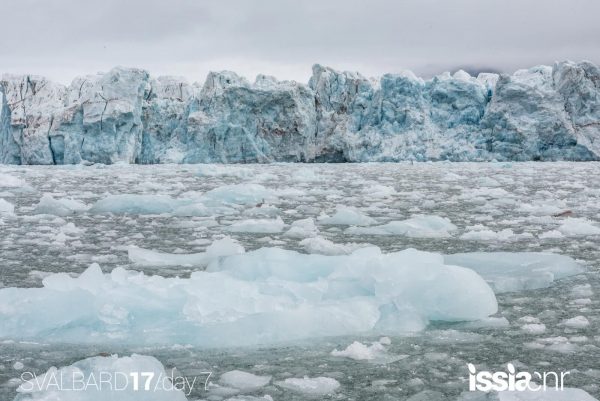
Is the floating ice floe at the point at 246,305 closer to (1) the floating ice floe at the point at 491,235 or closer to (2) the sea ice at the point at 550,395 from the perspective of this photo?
(2) the sea ice at the point at 550,395

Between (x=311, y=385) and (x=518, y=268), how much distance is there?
2144 millimetres

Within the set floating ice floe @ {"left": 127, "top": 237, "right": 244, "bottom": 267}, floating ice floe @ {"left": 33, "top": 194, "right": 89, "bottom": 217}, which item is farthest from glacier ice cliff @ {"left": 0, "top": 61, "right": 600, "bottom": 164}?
floating ice floe @ {"left": 127, "top": 237, "right": 244, "bottom": 267}

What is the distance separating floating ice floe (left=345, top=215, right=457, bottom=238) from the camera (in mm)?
5520

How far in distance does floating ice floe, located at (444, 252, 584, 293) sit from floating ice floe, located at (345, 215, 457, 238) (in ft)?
4.68

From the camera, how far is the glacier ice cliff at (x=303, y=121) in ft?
115

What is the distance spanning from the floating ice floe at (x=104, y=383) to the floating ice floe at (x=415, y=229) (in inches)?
148

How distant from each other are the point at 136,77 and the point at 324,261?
1334 inches

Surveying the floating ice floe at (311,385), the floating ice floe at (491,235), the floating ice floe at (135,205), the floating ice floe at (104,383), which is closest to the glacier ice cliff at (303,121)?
the floating ice floe at (135,205)

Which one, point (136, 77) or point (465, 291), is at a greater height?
point (136, 77)

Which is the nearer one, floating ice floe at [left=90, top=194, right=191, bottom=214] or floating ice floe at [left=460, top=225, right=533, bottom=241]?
floating ice floe at [left=460, top=225, right=533, bottom=241]

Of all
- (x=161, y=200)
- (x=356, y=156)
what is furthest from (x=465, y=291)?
(x=356, y=156)

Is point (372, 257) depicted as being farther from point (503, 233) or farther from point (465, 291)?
point (503, 233)

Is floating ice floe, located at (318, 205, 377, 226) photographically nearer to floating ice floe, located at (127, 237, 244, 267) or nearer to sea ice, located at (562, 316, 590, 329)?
floating ice floe, located at (127, 237, 244, 267)

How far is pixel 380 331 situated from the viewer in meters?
2.69
